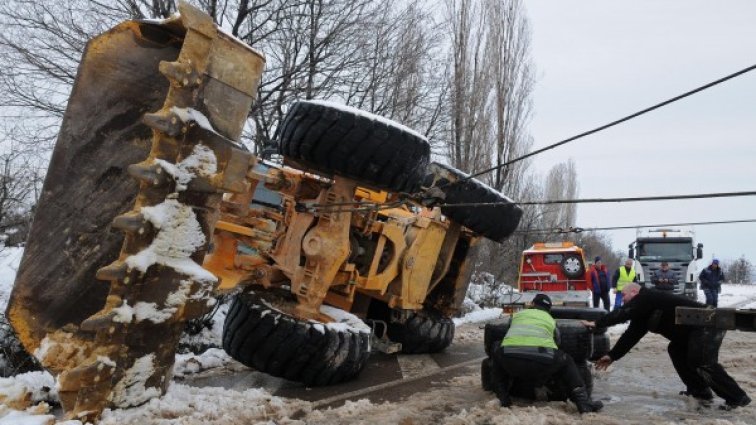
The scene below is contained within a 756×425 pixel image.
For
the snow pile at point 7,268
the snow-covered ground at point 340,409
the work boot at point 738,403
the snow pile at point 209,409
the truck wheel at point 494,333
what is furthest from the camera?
the snow pile at point 7,268

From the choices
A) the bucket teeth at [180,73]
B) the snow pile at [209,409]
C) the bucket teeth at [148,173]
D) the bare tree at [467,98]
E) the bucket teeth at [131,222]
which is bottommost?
the snow pile at [209,409]

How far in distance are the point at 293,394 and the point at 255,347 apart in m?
A: 0.51

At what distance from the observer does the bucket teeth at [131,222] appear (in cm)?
298

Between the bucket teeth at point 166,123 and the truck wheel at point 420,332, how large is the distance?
4.74m

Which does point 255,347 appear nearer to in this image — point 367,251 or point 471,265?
point 367,251

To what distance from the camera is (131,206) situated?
3.67 meters

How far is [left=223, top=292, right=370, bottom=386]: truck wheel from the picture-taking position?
188 inches

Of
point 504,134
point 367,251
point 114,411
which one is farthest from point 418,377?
point 504,134

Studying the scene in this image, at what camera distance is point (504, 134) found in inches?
779

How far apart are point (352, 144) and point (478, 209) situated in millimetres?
2298

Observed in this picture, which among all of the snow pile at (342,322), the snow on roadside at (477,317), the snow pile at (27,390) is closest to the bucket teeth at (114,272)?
the snow pile at (27,390)

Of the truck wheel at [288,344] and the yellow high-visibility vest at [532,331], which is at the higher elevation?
the yellow high-visibility vest at [532,331]

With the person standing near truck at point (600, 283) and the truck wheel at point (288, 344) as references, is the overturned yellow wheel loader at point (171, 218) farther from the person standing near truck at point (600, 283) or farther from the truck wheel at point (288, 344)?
the person standing near truck at point (600, 283)

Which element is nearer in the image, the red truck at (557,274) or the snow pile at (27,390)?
the snow pile at (27,390)
